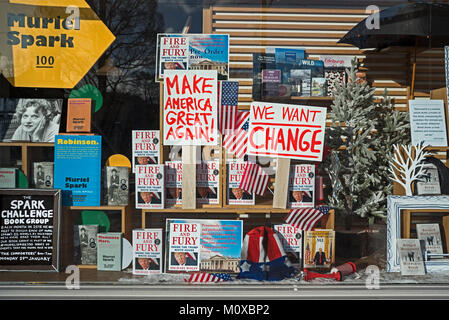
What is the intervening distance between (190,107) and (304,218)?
5.09 feet

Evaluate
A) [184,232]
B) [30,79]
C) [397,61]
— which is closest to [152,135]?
[184,232]

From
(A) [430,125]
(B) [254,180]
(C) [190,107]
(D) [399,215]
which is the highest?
(C) [190,107]

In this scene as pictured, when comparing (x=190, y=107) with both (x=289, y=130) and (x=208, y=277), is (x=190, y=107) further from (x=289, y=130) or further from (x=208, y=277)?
(x=208, y=277)

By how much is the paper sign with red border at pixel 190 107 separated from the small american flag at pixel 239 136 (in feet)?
0.48

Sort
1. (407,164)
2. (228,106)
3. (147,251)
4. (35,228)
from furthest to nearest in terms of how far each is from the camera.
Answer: (407,164) → (228,106) → (147,251) → (35,228)

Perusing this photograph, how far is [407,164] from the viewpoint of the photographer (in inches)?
185

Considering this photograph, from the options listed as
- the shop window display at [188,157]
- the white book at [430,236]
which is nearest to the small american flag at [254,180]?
the shop window display at [188,157]

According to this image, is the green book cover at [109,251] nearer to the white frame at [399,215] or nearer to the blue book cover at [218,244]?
the blue book cover at [218,244]

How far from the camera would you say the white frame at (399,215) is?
452 centimetres

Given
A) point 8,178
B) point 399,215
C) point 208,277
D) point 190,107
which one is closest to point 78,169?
point 8,178

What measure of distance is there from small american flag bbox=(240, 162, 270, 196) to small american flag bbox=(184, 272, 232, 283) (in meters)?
0.85

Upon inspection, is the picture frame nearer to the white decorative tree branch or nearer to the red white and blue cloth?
the red white and blue cloth

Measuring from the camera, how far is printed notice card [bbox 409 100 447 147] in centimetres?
475
